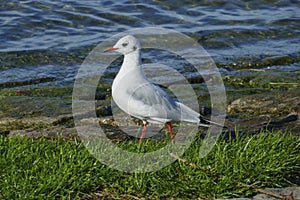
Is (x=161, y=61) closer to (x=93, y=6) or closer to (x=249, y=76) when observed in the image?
(x=249, y=76)

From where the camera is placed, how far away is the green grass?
439cm

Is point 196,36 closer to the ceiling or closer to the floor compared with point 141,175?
closer to the floor

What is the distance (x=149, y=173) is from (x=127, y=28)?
27.3ft

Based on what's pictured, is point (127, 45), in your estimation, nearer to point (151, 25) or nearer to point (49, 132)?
point (49, 132)

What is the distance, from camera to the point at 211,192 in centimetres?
441

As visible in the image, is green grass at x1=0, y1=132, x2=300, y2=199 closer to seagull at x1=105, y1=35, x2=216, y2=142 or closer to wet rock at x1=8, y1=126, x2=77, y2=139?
seagull at x1=105, y1=35, x2=216, y2=142

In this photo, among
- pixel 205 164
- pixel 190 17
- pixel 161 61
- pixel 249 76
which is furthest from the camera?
pixel 190 17

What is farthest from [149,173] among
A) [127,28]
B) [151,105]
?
[127,28]

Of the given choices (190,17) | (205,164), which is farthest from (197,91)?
(190,17)

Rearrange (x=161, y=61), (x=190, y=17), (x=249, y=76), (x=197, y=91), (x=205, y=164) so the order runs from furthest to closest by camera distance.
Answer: (x=190, y=17)
(x=161, y=61)
(x=249, y=76)
(x=197, y=91)
(x=205, y=164)

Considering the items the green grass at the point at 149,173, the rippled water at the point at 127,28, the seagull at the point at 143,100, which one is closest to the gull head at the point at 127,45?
the seagull at the point at 143,100

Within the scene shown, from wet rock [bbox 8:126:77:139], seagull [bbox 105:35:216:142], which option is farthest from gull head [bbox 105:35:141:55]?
wet rock [bbox 8:126:77:139]

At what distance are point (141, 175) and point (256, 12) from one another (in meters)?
10.4

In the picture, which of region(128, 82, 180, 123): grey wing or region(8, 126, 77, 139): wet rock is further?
region(8, 126, 77, 139): wet rock
